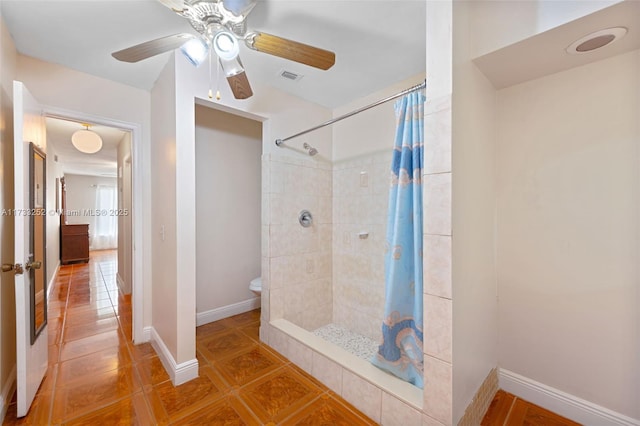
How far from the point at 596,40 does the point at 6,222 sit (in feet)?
11.2

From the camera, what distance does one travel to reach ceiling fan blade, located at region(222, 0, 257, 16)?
1.17 meters

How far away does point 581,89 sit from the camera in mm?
1471

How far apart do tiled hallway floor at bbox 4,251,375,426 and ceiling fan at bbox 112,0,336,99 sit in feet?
6.60

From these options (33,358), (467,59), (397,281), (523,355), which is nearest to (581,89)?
(467,59)

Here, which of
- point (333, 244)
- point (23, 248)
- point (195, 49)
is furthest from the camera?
point (333, 244)

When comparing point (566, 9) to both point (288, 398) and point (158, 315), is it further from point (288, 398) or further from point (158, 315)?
point (158, 315)

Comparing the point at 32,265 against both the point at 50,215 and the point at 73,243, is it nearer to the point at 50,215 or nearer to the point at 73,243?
the point at 50,215

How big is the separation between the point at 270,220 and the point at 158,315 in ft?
4.13

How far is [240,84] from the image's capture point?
5.17 ft

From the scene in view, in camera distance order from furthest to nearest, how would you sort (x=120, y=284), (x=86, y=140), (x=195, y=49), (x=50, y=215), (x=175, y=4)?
(x=50, y=215) < (x=120, y=284) < (x=86, y=140) < (x=195, y=49) < (x=175, y=4)

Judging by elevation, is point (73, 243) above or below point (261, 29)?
below

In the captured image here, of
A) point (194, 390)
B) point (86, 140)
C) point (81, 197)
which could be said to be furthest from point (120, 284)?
point (81, 197)

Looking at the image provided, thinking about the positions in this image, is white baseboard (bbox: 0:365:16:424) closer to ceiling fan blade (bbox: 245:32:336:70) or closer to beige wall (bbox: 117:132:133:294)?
beige wall (bbox: 117:132:133:294)

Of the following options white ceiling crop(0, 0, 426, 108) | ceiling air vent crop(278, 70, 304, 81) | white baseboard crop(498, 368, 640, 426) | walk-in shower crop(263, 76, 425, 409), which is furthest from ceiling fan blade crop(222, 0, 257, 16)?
white baseboard crop(498, 368, 640, 426)
